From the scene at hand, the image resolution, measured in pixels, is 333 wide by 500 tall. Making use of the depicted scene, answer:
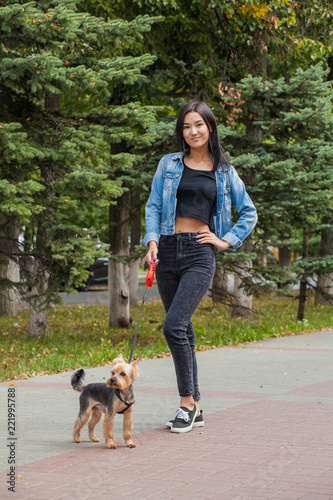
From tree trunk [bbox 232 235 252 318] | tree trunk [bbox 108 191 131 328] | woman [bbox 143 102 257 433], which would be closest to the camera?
woman [bbox 143 102 257 433]

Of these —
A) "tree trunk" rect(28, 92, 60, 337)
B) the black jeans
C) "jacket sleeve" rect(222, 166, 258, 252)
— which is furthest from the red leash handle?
"tree trunk" rect(28, 92, 60, 337)

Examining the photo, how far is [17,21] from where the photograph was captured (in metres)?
9.05

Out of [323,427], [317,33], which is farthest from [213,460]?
[317,33]

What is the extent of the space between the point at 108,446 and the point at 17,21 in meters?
6.15

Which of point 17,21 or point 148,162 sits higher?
point 17,21

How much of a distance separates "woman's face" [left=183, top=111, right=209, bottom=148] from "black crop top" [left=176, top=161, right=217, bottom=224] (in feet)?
0.85

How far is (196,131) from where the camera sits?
5.32 meters

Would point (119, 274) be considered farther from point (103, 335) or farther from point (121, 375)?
point (121, 375)

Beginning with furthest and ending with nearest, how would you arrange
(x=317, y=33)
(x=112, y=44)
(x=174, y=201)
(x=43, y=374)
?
(x=317, y=33)
(x=112, y=44)
(x=43, y=374)
(x=174, y=201)

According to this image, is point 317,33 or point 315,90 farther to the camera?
point 317,33

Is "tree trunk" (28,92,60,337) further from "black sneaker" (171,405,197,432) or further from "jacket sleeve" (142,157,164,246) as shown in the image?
"black sneaker" (171,405,197,432)

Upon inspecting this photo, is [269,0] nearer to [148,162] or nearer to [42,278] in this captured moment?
[148,162]

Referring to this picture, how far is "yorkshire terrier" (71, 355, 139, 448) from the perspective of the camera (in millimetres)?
4477

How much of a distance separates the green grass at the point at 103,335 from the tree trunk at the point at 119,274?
326 millimetres
